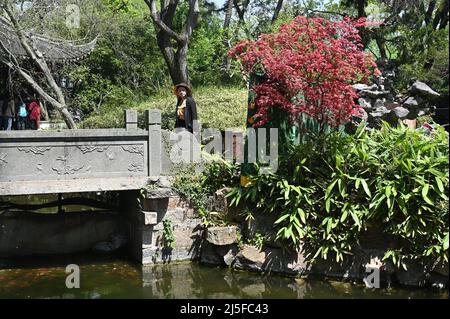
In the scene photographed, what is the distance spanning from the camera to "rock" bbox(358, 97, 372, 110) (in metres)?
12.3

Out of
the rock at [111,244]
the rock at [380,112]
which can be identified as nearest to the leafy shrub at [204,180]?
the rock at [111,244]

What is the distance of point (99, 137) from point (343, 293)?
465 cm

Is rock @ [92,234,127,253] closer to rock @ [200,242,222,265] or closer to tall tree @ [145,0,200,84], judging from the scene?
rock @ [200,242,222,265]

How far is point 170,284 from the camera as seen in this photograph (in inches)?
344

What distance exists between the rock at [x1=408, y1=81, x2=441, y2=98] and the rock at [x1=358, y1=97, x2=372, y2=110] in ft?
3.16

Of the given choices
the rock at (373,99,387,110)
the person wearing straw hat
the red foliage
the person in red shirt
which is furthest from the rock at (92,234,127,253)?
the person in red shirt

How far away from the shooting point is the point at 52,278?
29.6 feet

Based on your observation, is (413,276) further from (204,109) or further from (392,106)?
(204,109)

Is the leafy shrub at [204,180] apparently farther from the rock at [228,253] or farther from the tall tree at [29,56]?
the tall tree at [29,56]

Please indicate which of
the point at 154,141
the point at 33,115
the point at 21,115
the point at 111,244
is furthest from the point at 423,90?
the point at 21,115

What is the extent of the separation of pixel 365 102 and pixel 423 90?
1266mm
